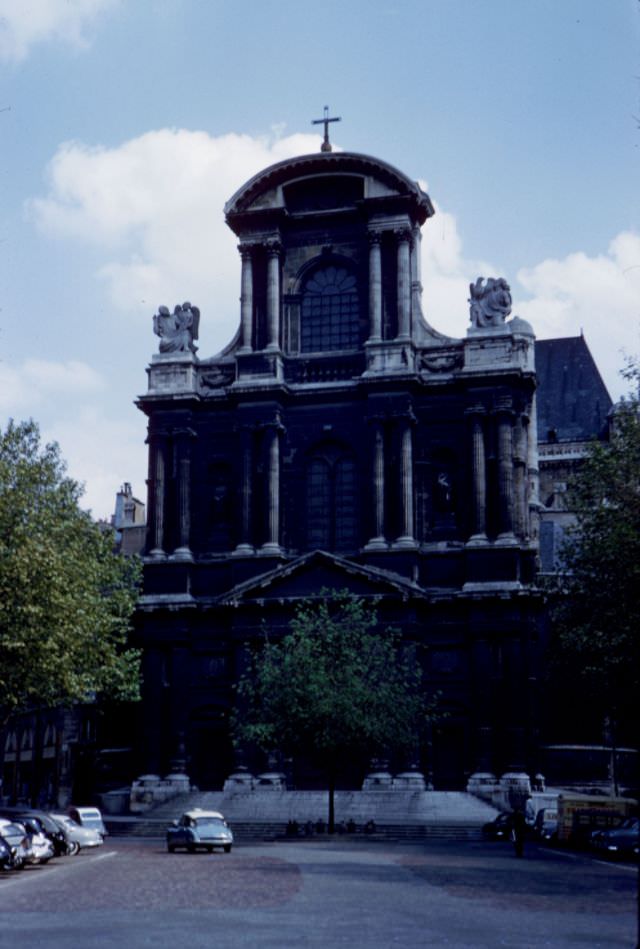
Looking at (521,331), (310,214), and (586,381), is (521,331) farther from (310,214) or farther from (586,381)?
(586,381)

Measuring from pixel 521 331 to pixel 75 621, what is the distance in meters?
29.9

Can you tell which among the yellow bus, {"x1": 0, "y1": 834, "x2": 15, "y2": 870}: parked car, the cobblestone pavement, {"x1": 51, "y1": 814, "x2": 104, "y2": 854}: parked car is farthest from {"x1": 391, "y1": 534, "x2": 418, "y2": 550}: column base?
{"x1": 0, "y1": 834, "x2": 15, "y2": 870}: parked car

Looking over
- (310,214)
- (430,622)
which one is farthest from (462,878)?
(310,214)

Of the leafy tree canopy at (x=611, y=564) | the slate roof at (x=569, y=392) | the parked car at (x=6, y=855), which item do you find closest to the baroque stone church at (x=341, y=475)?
the leafy tree canopy at (x=611, y=564)

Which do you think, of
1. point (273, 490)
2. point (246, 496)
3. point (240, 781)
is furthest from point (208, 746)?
point (273, 490)

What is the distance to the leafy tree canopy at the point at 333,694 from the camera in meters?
48.7

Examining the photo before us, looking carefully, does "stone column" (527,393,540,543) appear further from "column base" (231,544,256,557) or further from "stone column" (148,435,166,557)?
"stone column" (148,435,166,557)

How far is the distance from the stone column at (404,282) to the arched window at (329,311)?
8.21ft

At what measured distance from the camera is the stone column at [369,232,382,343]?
60375 millimetres

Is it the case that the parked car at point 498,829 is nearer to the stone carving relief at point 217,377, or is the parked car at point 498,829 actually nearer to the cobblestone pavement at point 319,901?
the cobblestone pavement at point 319,901

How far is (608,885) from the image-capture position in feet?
90.4

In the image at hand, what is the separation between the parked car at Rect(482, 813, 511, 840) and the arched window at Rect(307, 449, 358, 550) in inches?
625

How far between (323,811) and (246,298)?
906 inches

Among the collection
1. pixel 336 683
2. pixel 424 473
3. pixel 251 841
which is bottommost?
pixel 251 841
